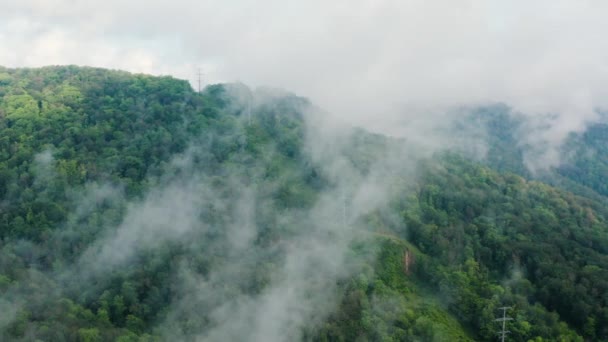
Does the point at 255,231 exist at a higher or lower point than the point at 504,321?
higher

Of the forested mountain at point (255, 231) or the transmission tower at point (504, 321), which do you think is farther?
the forested mountain at point (255, 231)

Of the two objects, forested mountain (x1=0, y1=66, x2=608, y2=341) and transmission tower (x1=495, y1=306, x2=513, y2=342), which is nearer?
transmission tower (x1=495, y1=306, x2=513, y2=342)

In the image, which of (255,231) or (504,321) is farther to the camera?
(255,231)

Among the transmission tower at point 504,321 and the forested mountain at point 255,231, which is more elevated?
the forested mountain at point 255,231

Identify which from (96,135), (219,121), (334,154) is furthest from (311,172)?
(96,135)

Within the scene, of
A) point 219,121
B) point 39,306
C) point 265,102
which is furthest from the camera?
point 265,102

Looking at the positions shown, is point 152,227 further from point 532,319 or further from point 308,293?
Result: point 532,319

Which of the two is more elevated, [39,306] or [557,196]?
[557,196]

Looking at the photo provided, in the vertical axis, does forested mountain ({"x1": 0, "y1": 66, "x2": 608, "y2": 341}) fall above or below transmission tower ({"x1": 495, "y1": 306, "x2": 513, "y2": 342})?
above
